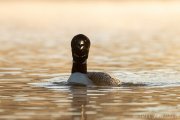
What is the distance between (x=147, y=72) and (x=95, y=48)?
48.9 feet

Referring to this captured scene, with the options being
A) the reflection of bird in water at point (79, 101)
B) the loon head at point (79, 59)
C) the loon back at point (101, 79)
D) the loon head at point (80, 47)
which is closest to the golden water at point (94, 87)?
the reflection of bird in water at point (79, 101)

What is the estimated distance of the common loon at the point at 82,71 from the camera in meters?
25.9

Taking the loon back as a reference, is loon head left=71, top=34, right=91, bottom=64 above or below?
above

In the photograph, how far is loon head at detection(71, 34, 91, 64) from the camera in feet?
84.8

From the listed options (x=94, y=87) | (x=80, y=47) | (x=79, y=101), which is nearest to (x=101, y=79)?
(x=94, y=87)

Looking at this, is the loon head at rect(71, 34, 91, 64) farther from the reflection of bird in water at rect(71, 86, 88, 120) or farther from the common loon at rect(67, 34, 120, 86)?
the reflection of bird in water at rect(71, 86, 88, 120)

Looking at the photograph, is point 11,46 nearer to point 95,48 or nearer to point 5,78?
point 95,48

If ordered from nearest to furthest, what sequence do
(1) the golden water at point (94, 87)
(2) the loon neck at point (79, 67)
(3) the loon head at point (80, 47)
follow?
(1) the golden water at point (94, 87) < (3) the loon head at point (80, 47) < (2) the loon neck at point (79, 67)

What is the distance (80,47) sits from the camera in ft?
84.8

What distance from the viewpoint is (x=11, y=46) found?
4553 centimetres

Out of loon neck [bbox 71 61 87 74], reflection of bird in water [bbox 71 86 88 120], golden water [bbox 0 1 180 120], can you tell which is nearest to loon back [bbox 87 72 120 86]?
loon neck [bbox 71 61 87 74]

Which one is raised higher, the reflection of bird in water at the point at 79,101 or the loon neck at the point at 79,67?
the loon neck at the point at 79,67

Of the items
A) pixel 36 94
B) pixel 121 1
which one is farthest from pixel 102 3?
pixel 36 94

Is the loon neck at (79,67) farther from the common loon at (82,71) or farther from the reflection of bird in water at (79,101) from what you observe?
the reflection of bird in water at (79,101)
